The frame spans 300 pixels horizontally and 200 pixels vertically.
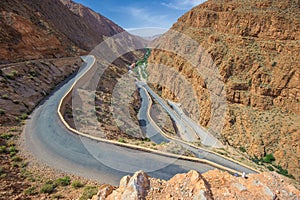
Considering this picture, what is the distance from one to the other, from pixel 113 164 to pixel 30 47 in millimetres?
24115

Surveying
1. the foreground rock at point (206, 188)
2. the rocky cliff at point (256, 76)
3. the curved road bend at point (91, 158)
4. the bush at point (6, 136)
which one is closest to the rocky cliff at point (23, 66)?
the bush at point (6, 136)

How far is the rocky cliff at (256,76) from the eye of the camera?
72.3 ft

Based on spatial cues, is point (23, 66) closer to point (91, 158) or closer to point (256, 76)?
point (91, 158)

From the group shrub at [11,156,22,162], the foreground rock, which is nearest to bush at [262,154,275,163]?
the foreground rock

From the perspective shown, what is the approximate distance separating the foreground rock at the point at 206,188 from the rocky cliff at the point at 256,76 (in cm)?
2251

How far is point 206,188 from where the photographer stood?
345 cm

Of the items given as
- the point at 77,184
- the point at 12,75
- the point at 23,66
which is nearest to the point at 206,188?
the point at 77,184

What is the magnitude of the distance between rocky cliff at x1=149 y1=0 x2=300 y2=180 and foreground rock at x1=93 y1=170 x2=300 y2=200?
73.8 feet

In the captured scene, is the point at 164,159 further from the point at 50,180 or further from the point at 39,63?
the point at 39,63

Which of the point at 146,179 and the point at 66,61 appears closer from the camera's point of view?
the point at 146,179

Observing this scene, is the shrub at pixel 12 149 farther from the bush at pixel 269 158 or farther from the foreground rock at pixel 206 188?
the bush at pixel 269 158

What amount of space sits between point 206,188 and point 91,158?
19.9ft

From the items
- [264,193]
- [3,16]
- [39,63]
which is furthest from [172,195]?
[3,16]

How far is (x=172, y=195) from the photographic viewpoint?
3541 millimetres
